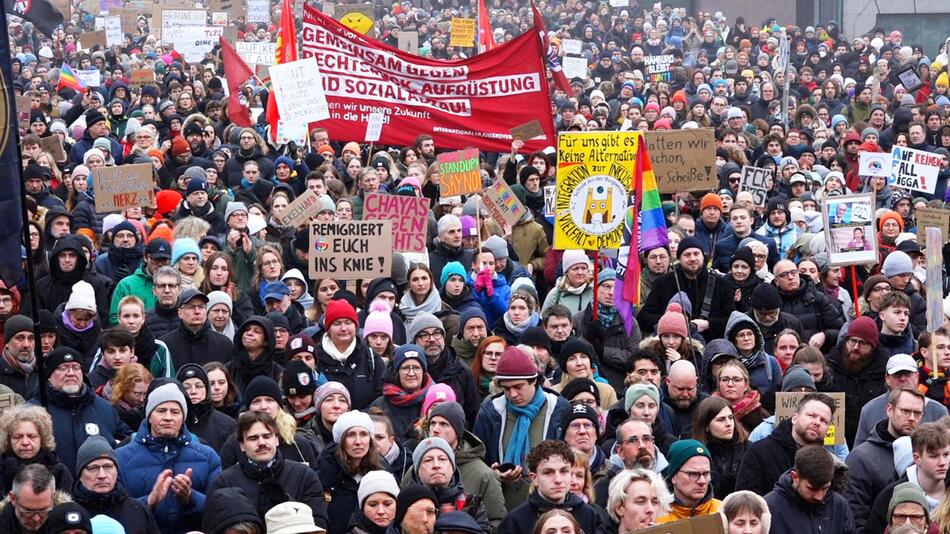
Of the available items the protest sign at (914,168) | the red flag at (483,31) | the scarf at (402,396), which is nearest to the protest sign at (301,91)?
the protest sign at (914,168)

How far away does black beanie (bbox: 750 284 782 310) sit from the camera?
10.4 meters

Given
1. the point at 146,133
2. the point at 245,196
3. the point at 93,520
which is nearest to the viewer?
the point at 93,520

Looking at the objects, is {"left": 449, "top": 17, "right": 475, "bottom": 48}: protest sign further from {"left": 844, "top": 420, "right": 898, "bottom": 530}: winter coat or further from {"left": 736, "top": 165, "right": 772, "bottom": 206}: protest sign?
{"left": 844, "top": 420, "right": 898, "bottom": 530}: winter coat

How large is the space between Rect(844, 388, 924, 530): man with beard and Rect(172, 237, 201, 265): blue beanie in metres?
4.79

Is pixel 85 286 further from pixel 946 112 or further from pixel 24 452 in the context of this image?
pixel 946 112

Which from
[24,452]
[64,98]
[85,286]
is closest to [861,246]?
[85,286]

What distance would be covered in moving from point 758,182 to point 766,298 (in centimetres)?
448

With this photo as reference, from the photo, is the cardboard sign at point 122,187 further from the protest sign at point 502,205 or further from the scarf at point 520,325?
the scarf at point 520,325

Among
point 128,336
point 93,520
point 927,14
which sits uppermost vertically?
point 927,14

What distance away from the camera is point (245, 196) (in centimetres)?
1439

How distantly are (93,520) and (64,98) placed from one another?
15.5 m

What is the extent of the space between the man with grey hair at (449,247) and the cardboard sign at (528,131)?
2.53 m

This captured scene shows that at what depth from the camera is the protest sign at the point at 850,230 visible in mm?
11500

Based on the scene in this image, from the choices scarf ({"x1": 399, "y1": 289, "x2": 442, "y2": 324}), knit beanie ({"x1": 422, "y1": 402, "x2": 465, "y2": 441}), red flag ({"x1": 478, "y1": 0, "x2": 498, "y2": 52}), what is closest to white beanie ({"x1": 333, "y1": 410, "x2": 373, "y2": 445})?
knit beanie ({"x1": 422, "y1": 402, "x2": 465, "y2": 441})
